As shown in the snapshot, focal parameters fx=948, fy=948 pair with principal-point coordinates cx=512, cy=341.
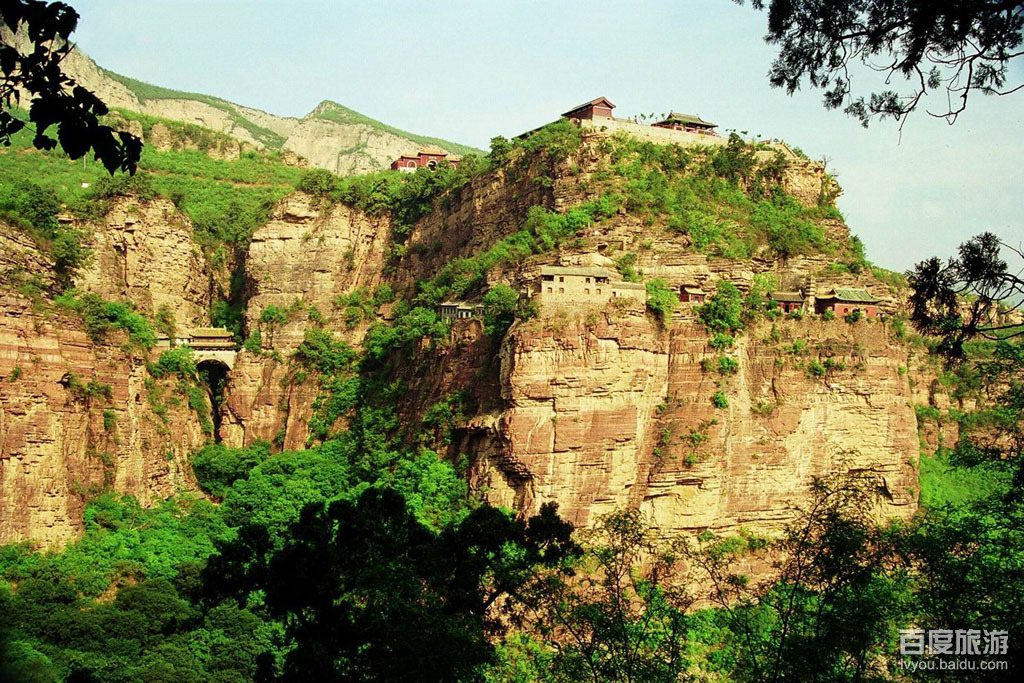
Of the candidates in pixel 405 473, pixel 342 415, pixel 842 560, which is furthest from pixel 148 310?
pixel 842 560

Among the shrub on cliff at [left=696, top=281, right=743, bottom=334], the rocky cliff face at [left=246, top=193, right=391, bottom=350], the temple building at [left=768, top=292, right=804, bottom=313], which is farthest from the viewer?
the rocky cliff face at [left=246, top=193, right=391, bottom=350]

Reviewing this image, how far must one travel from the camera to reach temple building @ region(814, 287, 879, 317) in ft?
123

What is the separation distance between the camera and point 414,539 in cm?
1873

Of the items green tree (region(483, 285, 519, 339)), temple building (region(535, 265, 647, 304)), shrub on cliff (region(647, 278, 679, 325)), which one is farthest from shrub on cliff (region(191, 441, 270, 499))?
shrub on cliff (region(647, 278, 679, 325))

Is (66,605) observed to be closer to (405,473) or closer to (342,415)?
(405,473)

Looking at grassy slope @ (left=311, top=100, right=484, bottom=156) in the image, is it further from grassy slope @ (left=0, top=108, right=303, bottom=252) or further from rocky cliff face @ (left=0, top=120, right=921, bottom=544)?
rocky cliff face @ (left=0, top=120, right=921, bottom=544)

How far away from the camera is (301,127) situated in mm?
104625

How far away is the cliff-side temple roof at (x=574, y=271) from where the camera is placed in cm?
3284

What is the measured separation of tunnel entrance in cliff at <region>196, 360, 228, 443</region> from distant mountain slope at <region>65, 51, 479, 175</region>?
47.0 m

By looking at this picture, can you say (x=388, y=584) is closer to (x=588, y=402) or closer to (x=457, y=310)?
(x=588, y=402)

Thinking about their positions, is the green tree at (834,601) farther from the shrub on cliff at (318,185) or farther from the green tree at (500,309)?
the shrub on cliff at (318,185)

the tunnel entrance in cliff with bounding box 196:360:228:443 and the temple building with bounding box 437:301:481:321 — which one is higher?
the temple building with bounding box 437:301:481:321

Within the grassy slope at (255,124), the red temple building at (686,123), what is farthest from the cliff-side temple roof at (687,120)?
the grassy slope at (255,124)

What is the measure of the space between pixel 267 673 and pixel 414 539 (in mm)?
3711
